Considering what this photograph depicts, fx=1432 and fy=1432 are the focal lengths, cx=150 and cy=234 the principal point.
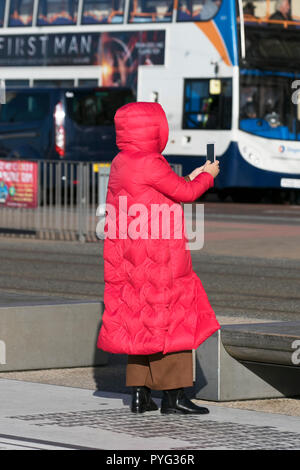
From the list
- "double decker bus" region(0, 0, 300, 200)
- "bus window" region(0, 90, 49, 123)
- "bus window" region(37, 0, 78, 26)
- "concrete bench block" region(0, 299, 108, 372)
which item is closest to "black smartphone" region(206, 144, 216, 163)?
"concrete bench block" region(0, 299, 108, 372)

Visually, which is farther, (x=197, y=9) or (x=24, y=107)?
(x=24, y=107)

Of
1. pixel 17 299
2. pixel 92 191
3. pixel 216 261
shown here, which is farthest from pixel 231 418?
pixel 92 191

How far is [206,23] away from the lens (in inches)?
1077

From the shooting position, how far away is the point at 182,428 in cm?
644

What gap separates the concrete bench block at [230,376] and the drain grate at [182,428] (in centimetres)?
58

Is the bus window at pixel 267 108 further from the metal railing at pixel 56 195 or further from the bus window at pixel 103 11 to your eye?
the metal railing at pixel 56 195

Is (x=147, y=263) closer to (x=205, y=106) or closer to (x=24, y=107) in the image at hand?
(x=205, y=106)

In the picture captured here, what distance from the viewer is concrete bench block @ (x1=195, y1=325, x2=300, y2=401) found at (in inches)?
290

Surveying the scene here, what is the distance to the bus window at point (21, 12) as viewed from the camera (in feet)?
99.0

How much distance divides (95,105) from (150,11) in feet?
8.64

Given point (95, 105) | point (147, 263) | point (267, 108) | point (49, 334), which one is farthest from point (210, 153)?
point (95, 105)

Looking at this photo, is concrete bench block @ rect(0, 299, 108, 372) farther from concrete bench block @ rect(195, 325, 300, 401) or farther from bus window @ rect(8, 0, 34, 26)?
bus window @ rect(8, 0, 34, 26)

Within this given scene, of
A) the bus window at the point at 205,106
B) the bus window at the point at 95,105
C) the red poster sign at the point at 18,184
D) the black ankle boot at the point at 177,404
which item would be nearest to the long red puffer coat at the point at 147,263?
the black ankle boot at the point at 177,404

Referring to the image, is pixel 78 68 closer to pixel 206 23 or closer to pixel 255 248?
pixel 206 23
